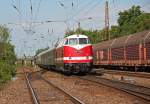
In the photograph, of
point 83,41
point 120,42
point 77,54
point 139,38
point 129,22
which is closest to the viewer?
point 77,54

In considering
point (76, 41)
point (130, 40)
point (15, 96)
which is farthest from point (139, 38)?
point (15, 96)

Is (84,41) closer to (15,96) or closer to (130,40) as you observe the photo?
(130,40)

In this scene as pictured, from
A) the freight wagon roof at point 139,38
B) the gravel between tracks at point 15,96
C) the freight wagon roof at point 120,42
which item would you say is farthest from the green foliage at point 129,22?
the gravel between tracks at point 15,96

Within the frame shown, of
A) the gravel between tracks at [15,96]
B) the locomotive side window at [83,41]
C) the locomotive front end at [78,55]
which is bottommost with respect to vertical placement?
→ the gravel between tracks at [15,96]

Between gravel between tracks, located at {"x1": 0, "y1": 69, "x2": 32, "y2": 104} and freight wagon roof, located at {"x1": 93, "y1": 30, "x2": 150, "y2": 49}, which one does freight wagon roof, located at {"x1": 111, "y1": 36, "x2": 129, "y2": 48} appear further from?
gravel between tracks, located at {"x1": 0, "y1": 69, "x2": 32, "y2": 104}

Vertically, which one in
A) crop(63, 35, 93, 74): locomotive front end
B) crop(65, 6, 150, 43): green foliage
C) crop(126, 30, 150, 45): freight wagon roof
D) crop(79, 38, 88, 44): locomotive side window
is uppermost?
crop(65, 6, 150, 43): green foliage

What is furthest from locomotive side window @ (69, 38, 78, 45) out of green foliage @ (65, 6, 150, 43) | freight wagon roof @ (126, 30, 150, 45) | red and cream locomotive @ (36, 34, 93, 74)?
green foliage @ (65, 6, 150, 43)

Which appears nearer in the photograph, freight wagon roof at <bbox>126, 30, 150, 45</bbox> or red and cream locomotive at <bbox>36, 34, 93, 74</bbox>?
red and cream locomotive at <bbox>36, 34, 93, 74</bbox>

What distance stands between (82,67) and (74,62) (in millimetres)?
746

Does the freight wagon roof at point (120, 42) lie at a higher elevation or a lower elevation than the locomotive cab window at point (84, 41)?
higher

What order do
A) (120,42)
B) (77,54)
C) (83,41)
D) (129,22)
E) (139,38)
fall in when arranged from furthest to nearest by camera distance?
(129,22)
(120,42)
(139,38)
(83,41)
(77,54)

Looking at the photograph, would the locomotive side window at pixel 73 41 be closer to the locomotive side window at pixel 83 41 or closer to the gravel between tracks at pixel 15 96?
the locomotive side window at pixel 83 41

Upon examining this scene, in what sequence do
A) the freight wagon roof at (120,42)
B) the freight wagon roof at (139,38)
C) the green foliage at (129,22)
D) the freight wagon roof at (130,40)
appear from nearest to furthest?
1. the freight wagon roof at (139,38)
2. the freight wagon roof at (130,40)
3. the freight wagon roof at (120,42)
4. the green foliage at (129,22)

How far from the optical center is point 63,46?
34.8 meters
